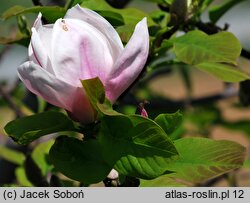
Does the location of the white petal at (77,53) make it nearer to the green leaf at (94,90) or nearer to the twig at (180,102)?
the green leaf at (94,90)

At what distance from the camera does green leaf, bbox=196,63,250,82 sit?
1178 mm

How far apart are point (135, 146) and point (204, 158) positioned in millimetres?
109

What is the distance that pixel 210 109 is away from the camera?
2674mm

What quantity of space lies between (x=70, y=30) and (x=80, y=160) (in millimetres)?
191

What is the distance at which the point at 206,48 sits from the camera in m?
1.09

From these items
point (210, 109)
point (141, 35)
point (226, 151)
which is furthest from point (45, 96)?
point (210, 109)

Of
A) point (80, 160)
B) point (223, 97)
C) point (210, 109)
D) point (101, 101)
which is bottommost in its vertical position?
point (210, 109)

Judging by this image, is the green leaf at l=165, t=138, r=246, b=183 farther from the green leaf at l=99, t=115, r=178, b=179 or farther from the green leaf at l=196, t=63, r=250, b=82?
the green leaf at l=196, t=63, r=250, b=82

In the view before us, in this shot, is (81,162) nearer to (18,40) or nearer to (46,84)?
(46,84)

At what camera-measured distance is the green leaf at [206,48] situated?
1.06 meters

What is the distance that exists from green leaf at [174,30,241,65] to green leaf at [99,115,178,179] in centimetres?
20

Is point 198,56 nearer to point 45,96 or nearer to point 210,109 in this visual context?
point 45,96

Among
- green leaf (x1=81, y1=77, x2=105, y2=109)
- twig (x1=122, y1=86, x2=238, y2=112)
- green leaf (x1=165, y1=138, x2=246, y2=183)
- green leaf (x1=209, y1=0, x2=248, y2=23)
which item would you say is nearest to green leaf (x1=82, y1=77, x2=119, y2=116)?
green leaf (x1=81, y1=77, x2=105, y2=109)

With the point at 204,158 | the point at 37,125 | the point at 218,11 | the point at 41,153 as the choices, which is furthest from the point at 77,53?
the point at 41,153
